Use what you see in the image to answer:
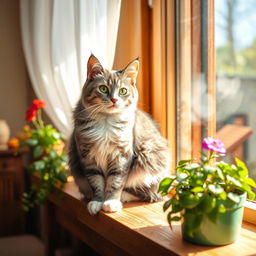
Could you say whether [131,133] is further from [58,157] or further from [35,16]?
[35,16]

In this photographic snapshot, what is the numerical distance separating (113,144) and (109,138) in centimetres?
3

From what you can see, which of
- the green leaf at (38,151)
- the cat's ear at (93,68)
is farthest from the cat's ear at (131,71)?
the green leaf at (38,151)

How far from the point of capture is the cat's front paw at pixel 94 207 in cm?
156

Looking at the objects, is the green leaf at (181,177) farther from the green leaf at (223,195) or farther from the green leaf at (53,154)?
the green leaf at (53,154)

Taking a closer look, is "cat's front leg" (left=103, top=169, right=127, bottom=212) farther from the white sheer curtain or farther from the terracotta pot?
the terracotta pot

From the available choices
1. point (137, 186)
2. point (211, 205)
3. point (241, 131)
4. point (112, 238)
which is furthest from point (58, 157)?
point (211, 205)

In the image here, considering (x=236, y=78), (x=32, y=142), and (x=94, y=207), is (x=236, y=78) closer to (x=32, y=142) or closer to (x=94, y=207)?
(x=94, y=207)

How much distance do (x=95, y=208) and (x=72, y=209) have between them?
29cm

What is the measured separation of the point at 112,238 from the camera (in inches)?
59.2

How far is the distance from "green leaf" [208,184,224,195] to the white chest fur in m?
0.53

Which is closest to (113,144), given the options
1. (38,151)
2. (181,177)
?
(181,177)

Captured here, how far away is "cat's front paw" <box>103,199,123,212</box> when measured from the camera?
5.05 ft

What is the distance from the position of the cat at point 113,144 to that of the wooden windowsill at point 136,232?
0.23 feet

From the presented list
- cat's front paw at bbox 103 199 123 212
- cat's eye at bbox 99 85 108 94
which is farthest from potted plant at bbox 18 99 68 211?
cat's eye at bbox 99 85 108 94
